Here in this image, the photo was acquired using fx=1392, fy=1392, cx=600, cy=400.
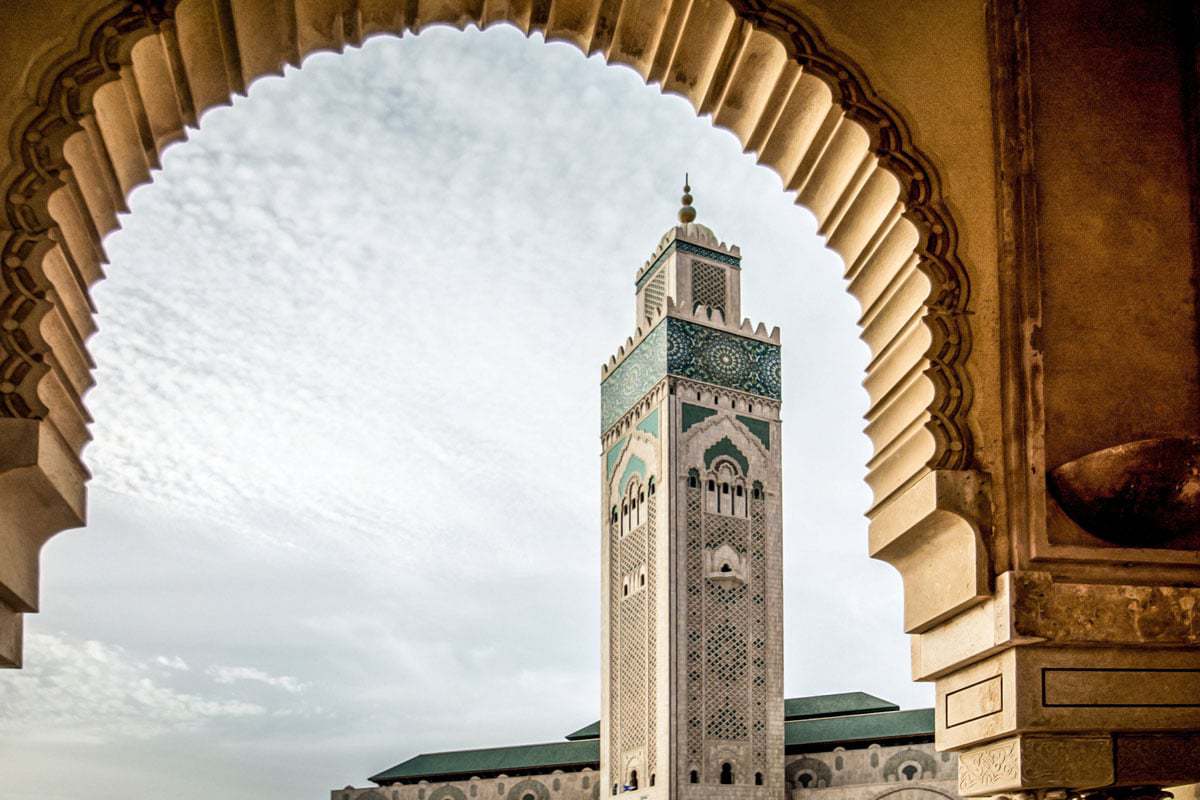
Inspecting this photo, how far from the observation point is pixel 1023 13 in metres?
2.00

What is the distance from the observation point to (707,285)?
17.1 m

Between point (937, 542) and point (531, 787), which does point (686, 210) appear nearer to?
point (531, 787)

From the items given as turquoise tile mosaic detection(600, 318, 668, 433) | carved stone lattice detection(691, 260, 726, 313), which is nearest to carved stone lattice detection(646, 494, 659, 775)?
turquoise tile mosaic detection(600, 318, 668, 433)

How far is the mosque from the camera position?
15.4m

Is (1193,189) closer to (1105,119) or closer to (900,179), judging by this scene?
(1105,119)

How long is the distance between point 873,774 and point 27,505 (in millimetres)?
13606

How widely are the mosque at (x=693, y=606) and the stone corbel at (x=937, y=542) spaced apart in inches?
506

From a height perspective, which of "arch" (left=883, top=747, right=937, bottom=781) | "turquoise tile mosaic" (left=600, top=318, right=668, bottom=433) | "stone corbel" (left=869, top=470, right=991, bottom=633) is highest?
"turquoise tile mosaic" (left=600, top=318, right=668, bottom=433)

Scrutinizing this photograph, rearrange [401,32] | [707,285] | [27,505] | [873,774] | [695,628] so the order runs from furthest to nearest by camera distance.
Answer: [707,285], [695,628], [873,774], [401,32], [27,505]

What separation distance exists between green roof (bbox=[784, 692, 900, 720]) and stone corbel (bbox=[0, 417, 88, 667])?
15.0 metres

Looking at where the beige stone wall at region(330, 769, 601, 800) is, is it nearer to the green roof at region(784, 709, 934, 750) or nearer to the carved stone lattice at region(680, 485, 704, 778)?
the carved stone lattice at region(680, 485, 704, 778)

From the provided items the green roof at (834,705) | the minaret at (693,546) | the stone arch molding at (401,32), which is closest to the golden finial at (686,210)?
the minaret at (693,546)

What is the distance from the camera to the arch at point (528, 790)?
16.7 meters

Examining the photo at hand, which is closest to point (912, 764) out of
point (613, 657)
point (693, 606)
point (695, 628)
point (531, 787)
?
point (695, 628)
